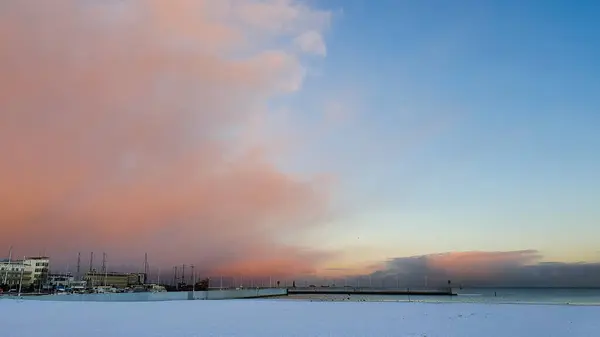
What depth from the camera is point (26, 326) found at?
24.4 meters

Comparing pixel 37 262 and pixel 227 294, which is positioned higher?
pixel 37 262

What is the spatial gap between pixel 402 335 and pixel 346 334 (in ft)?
9.11

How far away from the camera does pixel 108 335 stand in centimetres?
2053

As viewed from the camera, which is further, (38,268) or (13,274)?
(38,268)

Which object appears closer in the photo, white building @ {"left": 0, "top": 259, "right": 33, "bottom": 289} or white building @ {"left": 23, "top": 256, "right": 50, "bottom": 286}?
white building @ {"left": 0, "top": 259, "right": 33, "bottom": 289}

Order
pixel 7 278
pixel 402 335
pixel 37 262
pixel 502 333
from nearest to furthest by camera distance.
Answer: pixel 402 335 < pixel 502 333 < pixel 7 278 < pixel 37 262

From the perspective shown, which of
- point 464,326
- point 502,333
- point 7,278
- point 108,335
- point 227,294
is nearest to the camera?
point 108,335

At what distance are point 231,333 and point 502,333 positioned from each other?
45.9 feet

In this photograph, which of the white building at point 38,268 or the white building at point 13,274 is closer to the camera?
the white building at point 13,274

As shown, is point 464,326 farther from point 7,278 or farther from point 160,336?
point 7,278

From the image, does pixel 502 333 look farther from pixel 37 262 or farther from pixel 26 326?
pixel 37 262

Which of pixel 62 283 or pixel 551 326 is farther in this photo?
pixel 62 283

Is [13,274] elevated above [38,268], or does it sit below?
below

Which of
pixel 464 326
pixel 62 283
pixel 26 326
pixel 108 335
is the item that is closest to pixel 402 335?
pixel 464 326
